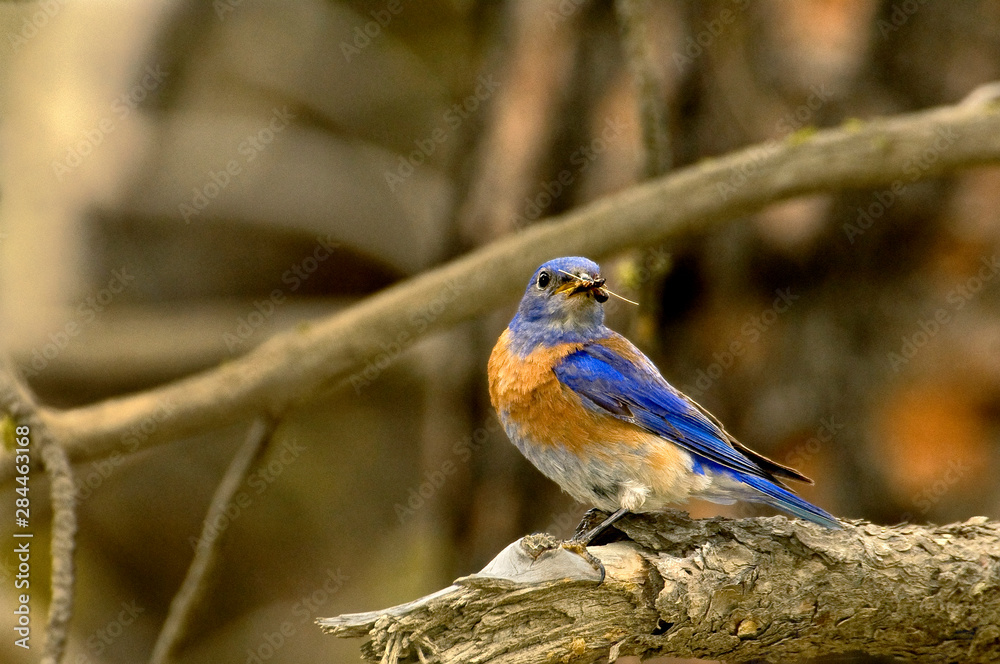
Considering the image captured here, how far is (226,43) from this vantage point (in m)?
7.97

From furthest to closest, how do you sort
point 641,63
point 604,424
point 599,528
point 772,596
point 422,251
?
point 422,251 → point 641,63 → point 604,424 → point 599,528 → point 772,596

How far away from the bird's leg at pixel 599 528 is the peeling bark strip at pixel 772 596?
4cm

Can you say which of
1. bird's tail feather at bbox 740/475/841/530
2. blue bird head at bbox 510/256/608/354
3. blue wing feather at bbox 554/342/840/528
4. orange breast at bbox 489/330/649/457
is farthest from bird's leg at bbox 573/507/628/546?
blue bird head at bbox 510/256/608/354

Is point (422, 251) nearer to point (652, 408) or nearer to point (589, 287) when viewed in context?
point (652, 408)

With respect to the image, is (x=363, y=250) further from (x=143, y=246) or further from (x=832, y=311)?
(x=832, y=311)

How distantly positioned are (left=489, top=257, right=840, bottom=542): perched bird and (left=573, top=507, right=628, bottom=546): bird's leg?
18 millimetres

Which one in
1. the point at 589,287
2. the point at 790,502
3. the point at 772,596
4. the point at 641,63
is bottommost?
the point at 772,596

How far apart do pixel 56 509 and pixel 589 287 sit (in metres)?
2.00

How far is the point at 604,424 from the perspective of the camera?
3.10 meters

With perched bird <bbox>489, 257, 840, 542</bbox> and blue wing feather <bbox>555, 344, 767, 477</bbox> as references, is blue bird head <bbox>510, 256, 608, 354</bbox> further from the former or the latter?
blue wing feather <bbox>555, 344, 767, 477</bbox>

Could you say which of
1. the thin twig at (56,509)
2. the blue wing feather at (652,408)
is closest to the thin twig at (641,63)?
the blue wing feather at (652,408)

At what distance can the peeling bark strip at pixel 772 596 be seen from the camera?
2623 mm

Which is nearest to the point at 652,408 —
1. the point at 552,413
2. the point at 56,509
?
the point at 552,413

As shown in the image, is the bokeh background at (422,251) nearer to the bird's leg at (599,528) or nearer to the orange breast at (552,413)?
the orange breast at (552,413)
